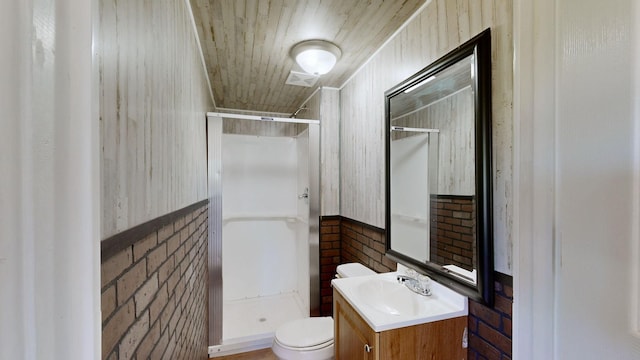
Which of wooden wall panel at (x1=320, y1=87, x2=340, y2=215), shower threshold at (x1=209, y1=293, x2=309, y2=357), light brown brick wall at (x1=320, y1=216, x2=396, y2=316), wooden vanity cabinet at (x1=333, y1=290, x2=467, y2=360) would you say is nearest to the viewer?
wooden vanity cabinet at (x1=333, y1=290, x2=467, y2=360)

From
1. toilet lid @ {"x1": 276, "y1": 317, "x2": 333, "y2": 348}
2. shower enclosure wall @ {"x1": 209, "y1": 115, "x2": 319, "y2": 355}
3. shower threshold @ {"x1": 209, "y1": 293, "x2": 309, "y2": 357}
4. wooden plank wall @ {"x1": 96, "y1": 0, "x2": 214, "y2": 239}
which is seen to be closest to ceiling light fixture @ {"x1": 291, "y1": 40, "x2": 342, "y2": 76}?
wooden plank wall @ {"x1": 96, "y1": 0, "x2": 214, "y2": 239}

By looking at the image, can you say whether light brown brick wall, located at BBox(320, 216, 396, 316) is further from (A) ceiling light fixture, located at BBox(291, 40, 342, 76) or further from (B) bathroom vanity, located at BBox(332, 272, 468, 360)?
(A) ceiling light fixture, located at BBox(291, 40, 342, 76)

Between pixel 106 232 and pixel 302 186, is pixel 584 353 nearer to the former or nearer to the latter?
pixel 106 232

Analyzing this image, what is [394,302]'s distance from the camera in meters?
1.41

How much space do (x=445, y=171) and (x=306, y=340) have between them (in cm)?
135

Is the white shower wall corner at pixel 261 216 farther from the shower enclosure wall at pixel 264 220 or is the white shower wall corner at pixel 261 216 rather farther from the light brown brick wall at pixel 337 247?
the light brown brick wall at pixel 337 247

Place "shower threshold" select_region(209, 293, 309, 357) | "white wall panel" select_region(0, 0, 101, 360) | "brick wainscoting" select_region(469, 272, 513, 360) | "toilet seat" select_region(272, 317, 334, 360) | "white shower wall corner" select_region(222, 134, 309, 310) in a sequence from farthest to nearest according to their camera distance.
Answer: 1. "white shower wall corner" select_region(222, 134, 309, 310)
2. "shower threshold" select_region(209, 293, 309, 357)
3. "toilet seat" select_region(272, 317, 334, 360)
4. "brick wainscoting" select_region(469, 272, 513, 360)
5. "white wall panel" select_region(0, 0, 101, 360)

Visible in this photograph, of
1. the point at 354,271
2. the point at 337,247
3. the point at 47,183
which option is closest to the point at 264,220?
the point at 337,247

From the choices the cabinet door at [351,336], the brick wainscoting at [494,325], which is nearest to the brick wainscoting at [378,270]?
the brick wainscoting at [494,325]

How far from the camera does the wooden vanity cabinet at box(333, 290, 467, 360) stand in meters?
1.05

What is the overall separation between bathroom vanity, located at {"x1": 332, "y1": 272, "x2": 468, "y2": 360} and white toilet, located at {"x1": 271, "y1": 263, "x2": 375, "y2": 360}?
1.20 ft

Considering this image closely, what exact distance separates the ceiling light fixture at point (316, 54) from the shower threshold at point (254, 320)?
2.28 meters

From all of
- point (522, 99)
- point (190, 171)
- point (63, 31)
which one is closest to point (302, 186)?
point (190, 171)

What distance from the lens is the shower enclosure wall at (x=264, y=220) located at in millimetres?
2869
